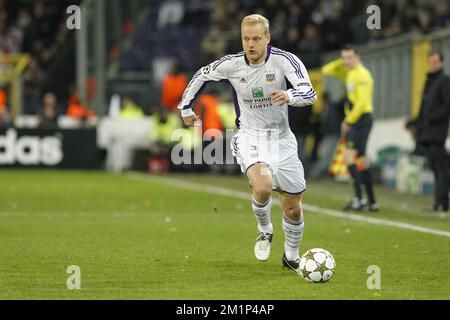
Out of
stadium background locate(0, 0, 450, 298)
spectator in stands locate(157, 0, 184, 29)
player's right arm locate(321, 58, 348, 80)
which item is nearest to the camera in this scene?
stadium background locate(0, 0, 450, 298)

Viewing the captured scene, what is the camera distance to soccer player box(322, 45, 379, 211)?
16141 millimetres

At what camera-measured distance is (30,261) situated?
10289 mm

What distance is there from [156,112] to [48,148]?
2.83 m

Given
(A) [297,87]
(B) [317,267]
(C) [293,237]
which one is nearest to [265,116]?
(A) [297,87]

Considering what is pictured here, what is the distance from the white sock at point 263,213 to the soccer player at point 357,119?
607 centimetres

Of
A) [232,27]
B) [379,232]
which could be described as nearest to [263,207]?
[379,232]

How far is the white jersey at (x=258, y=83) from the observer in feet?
32.2

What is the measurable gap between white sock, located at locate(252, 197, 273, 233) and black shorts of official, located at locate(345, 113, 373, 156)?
6.16 meters

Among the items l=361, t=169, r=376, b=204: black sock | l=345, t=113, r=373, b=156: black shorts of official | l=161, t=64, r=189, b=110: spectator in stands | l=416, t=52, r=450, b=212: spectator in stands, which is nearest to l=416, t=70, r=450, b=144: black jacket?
l=416, t=52, r=450, b=212: spectator in stands

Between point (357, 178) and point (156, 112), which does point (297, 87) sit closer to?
point (357, 178)

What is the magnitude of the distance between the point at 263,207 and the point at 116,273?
4.75ft

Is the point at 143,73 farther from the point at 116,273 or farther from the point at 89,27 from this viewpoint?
the point at 116,273

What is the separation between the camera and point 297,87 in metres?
9.60

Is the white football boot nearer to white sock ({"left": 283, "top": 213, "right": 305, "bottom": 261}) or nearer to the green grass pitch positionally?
the green grass pitch
